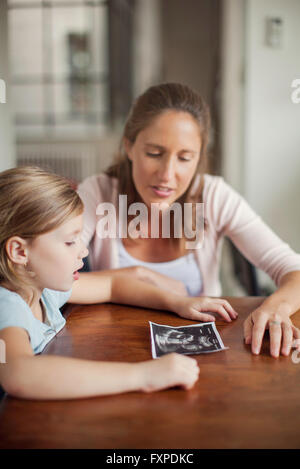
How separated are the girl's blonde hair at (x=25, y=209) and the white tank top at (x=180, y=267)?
0.62m

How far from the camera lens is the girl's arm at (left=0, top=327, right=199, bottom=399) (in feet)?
2.17

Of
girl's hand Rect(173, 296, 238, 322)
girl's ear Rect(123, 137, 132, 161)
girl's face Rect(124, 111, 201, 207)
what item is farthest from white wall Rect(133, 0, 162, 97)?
girl's hand Rect(173, 296, 238, 322)

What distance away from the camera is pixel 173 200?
1.45 meters

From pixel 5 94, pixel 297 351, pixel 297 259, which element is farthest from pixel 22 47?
pixel 297 351

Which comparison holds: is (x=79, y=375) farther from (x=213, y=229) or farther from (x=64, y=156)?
(x=64, y=156)

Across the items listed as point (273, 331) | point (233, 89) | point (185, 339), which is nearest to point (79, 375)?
point (185, 339)

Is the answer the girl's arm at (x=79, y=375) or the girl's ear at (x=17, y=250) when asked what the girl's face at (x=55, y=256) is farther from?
the girl's arm at (x=79, y=375)

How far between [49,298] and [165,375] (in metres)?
0.39

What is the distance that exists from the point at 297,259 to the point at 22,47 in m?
5.33

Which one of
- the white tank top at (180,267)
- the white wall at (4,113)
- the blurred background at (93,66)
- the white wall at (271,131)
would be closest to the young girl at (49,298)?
the white tank top at (180,267)

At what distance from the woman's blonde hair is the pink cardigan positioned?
0.13ft

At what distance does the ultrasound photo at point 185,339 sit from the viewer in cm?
83

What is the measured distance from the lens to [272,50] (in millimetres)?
2922
